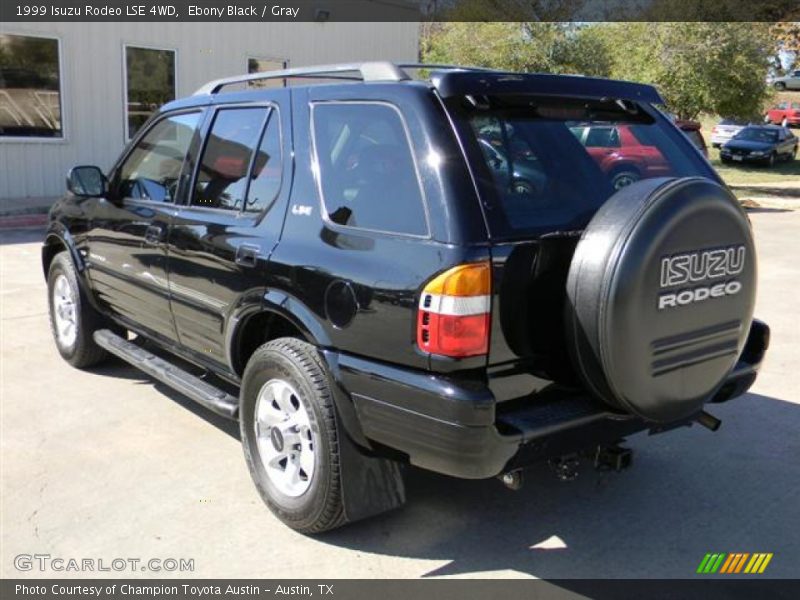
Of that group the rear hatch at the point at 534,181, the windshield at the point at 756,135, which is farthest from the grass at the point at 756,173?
the rear hatch at the point at 534,181

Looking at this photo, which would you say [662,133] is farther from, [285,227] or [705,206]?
[285,227]

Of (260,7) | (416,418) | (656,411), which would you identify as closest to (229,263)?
(416,418)

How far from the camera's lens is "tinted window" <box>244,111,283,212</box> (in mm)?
3502

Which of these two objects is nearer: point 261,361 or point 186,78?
point 261,361

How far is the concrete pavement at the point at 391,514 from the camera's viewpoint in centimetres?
322

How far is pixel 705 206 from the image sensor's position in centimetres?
280

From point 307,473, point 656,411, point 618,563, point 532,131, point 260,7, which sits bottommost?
point 618,563

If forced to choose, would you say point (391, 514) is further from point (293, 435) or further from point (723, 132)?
point (723, 132)

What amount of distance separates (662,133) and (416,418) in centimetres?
188

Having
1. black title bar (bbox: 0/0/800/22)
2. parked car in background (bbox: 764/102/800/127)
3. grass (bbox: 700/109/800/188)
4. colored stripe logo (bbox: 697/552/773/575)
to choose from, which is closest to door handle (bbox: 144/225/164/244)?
colored stripe logo (bbox: 697/552/773/575)

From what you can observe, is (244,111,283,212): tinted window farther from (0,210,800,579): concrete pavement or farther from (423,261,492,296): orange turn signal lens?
(0,210,800,579): concrete pavement

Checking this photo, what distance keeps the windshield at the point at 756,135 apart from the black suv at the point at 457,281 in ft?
89.0

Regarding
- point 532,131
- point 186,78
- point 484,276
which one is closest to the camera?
point 484,276

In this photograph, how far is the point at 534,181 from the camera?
10.1 ft
